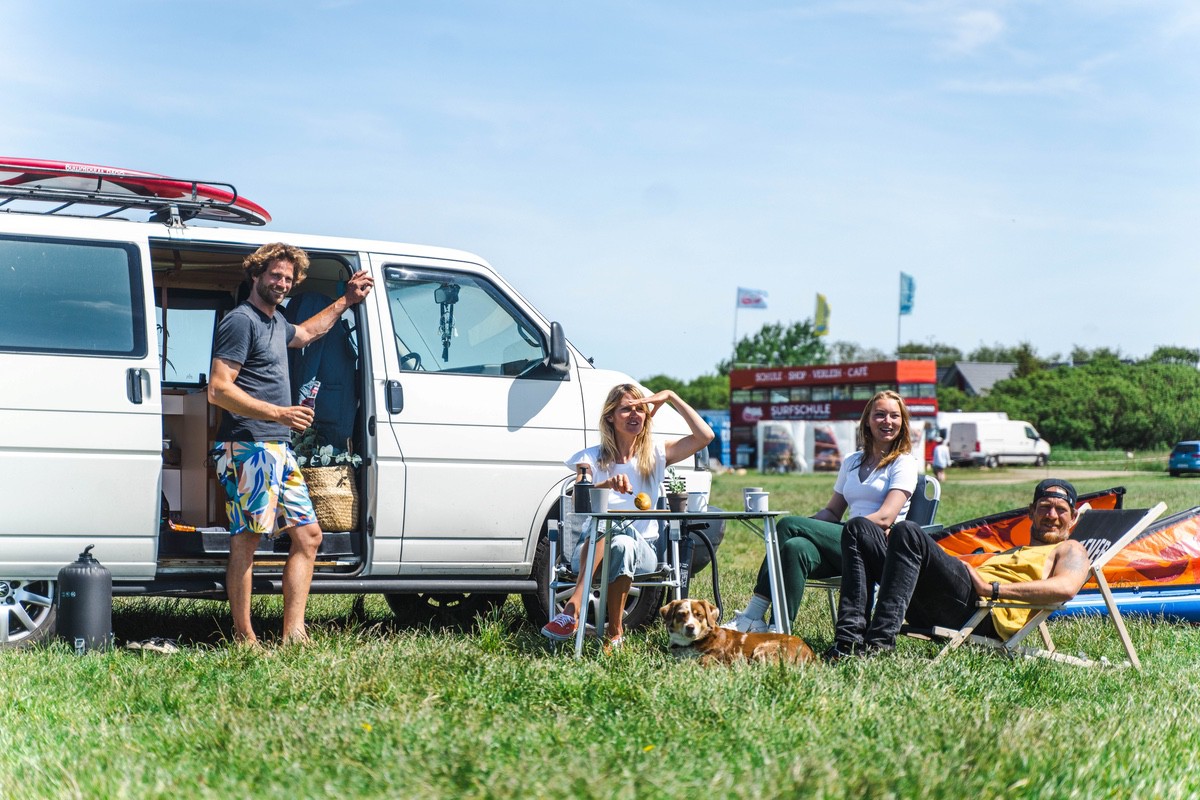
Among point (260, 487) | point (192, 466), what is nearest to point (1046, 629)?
point (260, 487)

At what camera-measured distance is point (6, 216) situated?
584cm

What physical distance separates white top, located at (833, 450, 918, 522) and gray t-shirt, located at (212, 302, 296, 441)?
2775 mm

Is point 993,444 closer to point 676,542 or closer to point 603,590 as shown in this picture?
point 676,542

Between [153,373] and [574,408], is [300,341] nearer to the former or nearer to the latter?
[153,373]

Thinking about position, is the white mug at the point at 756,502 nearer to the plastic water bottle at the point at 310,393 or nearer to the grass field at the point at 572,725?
the grass field at the point at 572,725

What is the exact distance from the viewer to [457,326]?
6684 millimetres

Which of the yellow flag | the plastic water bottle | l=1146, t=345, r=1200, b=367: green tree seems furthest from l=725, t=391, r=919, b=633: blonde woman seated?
the yellow flag

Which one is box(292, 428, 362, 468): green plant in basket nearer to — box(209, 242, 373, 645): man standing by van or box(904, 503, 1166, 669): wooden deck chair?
box(209, 242, 373, 645): man standing by van

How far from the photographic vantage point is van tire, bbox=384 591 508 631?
7664 millimetres

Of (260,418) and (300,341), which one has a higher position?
(300,341)

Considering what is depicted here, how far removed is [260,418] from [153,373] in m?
0.56

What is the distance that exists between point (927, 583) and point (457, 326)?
2.76 meters

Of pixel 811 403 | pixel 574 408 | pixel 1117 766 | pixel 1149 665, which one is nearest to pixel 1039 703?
pixel 1117 766

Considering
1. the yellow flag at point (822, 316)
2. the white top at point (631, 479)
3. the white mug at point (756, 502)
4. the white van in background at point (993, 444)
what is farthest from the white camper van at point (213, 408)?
the yellow flag at point (822, 316)
